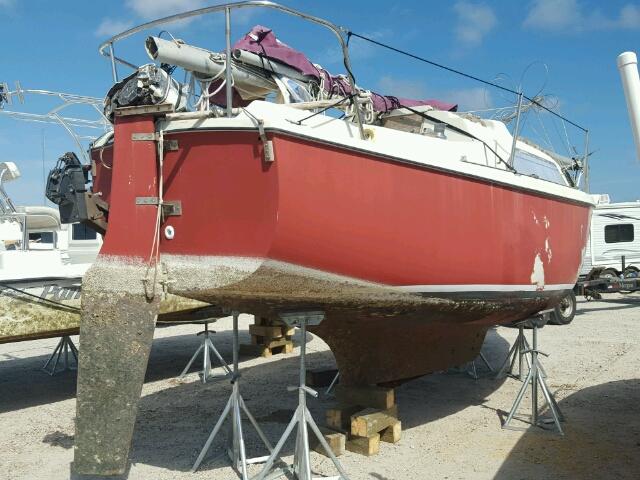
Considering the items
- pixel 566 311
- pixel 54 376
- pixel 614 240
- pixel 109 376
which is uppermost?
pixel 614 240

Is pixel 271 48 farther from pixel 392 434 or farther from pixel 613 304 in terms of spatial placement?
pixel 613 304

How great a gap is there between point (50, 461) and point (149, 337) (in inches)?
76.7

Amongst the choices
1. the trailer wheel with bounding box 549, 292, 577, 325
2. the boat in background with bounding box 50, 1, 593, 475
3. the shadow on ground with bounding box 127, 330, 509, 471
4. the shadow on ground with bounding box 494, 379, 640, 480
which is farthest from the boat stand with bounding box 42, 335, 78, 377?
the trailer wheel with bounding box 549, 292, 577, 325

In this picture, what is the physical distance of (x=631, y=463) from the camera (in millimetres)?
4219

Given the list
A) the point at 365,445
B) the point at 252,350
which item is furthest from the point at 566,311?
the point at 365,445

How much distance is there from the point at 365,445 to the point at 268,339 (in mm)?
4242

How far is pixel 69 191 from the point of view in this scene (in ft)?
13.9

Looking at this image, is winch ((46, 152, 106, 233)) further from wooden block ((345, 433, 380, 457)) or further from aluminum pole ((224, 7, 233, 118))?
wooden block ((345, 433, 380, 457))

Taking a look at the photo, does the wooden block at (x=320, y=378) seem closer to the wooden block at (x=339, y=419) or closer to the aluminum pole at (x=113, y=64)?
the wooden block at (x=339, y=419)

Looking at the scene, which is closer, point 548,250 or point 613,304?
point 548,250

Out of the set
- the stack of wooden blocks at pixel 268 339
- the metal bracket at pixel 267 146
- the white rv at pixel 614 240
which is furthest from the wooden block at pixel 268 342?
the white rv at pixel 614 240

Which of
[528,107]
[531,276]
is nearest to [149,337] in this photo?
[531,276]

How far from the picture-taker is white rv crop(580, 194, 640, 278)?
14.1m

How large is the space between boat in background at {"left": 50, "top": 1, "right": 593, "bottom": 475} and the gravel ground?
1.03 m
